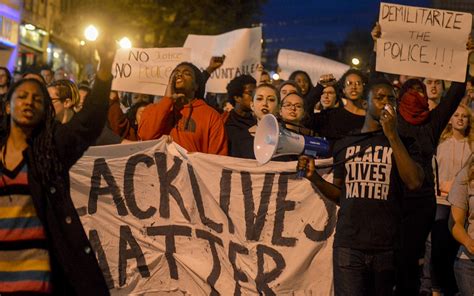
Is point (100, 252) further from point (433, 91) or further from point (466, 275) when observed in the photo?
point (433, 91)

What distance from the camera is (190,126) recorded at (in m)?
6.83

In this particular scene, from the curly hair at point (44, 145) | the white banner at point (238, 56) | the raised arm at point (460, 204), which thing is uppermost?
the white banner at point (238, 56)

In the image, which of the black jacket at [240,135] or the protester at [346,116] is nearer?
the protester at [346,116]

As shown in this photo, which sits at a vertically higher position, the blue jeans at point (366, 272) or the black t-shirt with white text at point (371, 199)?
the black t-shirt with white text at point (371, 199)

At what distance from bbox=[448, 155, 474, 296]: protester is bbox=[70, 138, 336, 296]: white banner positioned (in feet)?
3.09

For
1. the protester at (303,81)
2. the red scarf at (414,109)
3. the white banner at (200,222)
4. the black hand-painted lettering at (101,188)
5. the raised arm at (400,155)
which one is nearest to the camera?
the raised arm at (400,155)

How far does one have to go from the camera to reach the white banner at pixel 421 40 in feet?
20.8

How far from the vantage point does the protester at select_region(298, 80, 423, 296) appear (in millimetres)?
4859

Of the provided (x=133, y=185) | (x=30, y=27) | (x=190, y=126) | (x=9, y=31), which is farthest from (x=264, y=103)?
(x=30, y=27)

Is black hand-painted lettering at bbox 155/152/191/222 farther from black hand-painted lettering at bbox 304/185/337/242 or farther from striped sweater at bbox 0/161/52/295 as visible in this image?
striped sweater at bbox 0/161/52/295

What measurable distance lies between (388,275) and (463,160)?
295 cm

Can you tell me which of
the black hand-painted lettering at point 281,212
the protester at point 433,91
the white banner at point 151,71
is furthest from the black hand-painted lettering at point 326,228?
the white banner at point 151,71

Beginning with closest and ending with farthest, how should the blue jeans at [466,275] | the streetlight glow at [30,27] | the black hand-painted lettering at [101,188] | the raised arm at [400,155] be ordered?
1. the raised arm at [400,155]
2. the blue jeans at [466,275]
3. the black hand-painted lettering at [101,188]
4. the streetlight glow at [30,27]

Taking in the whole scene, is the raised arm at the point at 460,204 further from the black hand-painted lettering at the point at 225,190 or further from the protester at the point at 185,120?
the protester at the point at 185,120
